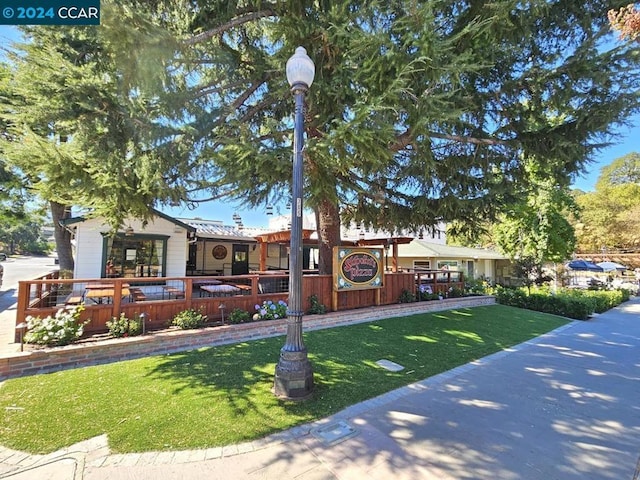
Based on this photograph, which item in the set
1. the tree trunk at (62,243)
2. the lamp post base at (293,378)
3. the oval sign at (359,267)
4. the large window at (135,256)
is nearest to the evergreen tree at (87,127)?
the large window at (135,256)

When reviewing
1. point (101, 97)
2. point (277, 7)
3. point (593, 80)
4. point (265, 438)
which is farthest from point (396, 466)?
point (277, 7)

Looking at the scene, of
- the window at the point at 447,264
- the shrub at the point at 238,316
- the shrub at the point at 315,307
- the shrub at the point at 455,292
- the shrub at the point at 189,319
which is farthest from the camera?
the window at the point at 447,264

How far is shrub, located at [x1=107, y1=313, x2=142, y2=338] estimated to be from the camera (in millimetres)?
5875

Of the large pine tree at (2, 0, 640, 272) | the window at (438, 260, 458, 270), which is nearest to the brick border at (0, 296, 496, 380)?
the large pine tree at (2, 0, 640, 272)

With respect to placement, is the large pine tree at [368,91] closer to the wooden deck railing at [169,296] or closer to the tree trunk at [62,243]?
the wooden deck railing at [169,296]

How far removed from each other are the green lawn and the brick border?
30cm

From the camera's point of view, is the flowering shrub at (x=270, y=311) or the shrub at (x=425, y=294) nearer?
the flowering shrub at (x=270, y=311)

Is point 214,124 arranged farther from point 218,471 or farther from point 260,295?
point 218,471

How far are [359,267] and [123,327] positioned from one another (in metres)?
6.20

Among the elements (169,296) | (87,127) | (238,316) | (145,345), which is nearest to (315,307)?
(238,316)

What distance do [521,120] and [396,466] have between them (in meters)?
7.59

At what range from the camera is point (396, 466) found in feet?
9.56

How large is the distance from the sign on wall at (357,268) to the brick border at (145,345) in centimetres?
89

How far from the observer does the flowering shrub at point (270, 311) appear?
7520 millimetres
